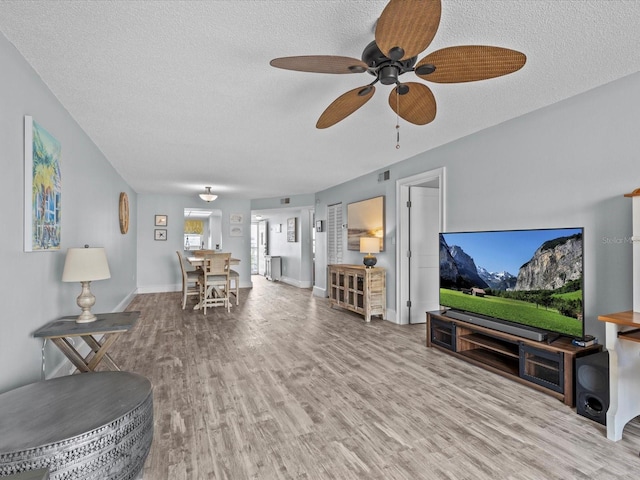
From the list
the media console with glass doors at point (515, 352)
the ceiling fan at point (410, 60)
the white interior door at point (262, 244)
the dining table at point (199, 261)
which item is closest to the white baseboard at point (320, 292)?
the dining table at point (199, 261)

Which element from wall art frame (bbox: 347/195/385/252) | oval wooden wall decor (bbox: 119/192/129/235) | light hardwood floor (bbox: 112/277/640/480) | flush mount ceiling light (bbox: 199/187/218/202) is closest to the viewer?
light hardwood floor (bbox: 112/277/640/480)

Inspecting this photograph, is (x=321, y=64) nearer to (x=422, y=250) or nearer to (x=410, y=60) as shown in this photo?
(x=410, y=60)

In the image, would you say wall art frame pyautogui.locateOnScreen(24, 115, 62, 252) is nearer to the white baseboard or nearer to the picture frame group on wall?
the white baseboard

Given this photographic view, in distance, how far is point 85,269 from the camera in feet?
7.60

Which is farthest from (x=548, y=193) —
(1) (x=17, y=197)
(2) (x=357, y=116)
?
(1) (x=17, y=197)

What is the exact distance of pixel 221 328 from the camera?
15.4 ft

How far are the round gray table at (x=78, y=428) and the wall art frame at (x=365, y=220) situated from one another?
13.6 ft

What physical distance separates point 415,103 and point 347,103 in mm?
443

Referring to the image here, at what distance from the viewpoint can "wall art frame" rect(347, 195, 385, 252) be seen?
5.28 m

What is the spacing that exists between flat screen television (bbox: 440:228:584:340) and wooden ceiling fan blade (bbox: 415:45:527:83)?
5.06 feet

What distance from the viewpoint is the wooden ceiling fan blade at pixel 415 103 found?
195 centimetres

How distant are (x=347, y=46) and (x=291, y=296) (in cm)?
605

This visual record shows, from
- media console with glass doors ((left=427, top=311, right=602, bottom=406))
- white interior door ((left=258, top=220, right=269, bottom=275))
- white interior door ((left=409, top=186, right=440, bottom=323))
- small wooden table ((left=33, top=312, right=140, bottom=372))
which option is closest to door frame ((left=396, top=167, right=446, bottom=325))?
white interior door ((left=409, top=186, right=440, bottom=323))

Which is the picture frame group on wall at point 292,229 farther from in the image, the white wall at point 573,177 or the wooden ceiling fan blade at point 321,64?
the wooden ceiling fan blade at point 321,64
